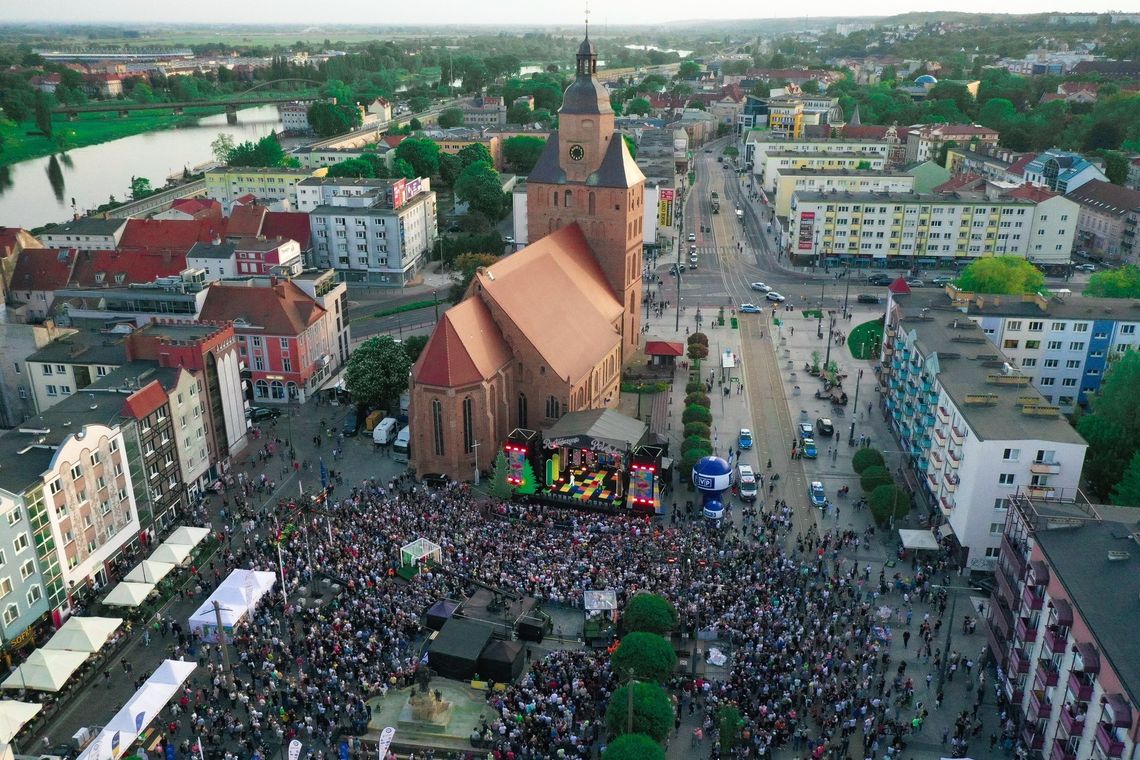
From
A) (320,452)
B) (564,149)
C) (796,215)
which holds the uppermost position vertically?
(564,149)

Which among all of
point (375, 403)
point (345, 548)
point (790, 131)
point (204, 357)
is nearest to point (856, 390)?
point (375, 403)

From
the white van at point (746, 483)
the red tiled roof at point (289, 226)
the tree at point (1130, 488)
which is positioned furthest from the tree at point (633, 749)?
the red tiled roof at point (289, 226)

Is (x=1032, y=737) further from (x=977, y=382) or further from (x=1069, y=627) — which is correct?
(x=977, y=382)

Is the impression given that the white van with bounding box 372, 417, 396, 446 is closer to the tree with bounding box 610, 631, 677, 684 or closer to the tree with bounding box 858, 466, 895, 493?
the tree with bounding box 610, 631, 677, 684

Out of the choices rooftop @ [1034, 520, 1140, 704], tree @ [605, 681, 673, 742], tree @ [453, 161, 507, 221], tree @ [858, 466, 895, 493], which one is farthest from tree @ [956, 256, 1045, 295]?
tree @ [453, 161, 507, 221]

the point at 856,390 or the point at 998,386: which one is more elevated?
the point at 998,386

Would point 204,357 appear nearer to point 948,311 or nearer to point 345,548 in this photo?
point 345,548

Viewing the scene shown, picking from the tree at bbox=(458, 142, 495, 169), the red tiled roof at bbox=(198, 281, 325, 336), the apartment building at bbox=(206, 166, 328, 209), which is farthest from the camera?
the tree at bbox=(458, 142, 495, 169)
